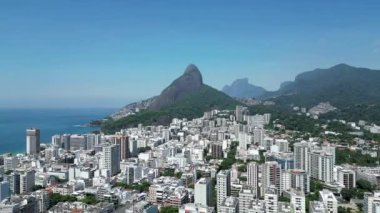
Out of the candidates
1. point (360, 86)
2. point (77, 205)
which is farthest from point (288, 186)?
point (360, 86)

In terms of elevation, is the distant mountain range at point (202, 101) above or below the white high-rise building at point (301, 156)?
above

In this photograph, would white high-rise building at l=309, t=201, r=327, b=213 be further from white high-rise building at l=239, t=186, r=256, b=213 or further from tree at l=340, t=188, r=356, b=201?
tree at l=340, t=188, r=356, b=201

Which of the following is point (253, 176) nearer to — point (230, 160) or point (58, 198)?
point (230, 160)

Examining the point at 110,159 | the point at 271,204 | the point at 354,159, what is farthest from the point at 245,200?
the point at 354,159

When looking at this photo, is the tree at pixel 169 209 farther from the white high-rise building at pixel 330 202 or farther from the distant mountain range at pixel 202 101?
the distant mountain range at pixel 202 101

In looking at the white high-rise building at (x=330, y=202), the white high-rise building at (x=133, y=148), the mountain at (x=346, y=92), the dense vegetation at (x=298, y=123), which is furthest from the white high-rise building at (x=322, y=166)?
the mountain at (x=346, y=92)
